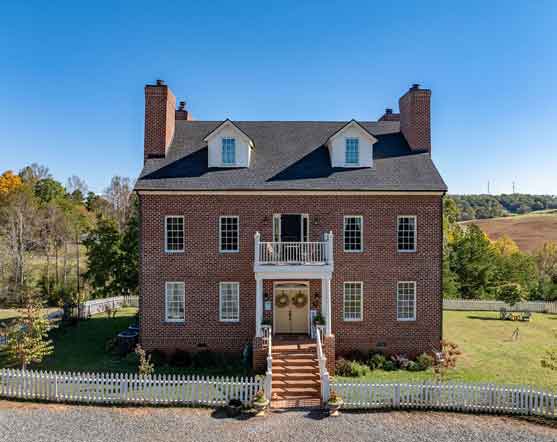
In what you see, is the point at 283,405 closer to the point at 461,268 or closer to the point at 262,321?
the point at 262,321

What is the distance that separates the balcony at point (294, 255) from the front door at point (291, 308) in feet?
5.66

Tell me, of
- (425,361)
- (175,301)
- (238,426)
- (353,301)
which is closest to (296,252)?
(353,301)

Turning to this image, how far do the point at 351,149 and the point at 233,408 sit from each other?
41.8 ft

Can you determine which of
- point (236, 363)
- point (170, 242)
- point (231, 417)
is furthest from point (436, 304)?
point (170, 242)

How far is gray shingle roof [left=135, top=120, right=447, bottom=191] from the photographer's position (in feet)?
61.4

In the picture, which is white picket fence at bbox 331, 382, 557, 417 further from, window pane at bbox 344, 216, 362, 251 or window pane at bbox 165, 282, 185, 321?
window pane at bbox 165, 282, 185, 321

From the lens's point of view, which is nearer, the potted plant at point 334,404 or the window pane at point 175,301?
the potted plant at point 334,404

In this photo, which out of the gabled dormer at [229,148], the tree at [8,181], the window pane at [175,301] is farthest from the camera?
the tree at [8,181]

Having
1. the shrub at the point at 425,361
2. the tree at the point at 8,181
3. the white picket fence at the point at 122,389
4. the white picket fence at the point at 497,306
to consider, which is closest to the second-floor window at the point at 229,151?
the white picket fence at the point at 122,389

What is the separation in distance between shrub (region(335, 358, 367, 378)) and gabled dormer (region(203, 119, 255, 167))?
10006 mm

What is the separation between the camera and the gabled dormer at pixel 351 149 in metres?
19.8

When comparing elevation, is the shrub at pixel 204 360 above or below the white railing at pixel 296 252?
below

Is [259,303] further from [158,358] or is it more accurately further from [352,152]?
[352,152]

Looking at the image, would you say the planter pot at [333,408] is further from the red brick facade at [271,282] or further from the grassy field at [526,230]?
the grassy field at [526,230]
